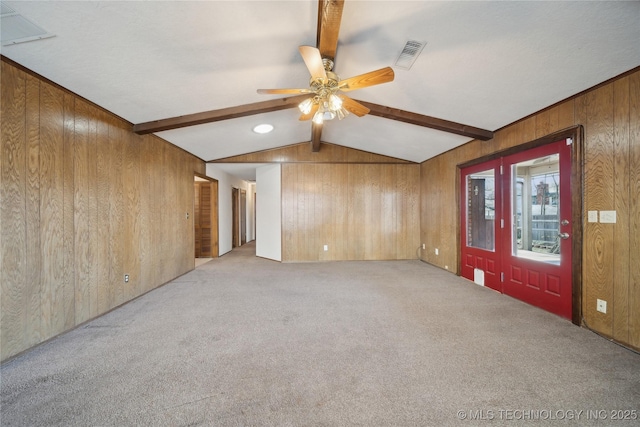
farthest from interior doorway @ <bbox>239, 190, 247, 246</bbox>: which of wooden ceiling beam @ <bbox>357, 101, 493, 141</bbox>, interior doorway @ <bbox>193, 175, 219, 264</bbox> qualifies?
wooden ceiling beam @ <bbox>357, 101, 493, 141</bbox>

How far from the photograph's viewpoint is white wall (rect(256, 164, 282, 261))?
5.82 m

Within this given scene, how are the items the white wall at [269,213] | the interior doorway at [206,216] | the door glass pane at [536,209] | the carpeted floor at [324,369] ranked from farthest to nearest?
the interior doorway at [206,216] < the white wall at [269,213] < the door glass pane at [536,209] < the carpeted floor at [324,369]

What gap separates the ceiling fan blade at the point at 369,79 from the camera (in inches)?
79.0

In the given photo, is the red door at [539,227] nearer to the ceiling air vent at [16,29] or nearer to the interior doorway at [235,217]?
the ceiling air vent at [16,29]

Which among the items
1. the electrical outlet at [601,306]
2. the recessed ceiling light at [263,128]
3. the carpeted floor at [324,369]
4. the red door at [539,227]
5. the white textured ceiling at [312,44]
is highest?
the recessed ceiling light at [263,128]

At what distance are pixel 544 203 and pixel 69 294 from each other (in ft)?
17.0

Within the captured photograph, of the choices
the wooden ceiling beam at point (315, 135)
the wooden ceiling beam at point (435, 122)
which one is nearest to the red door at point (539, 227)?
the wooden ceiling beam at point (435, 122)

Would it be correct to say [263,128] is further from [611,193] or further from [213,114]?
[611,193]

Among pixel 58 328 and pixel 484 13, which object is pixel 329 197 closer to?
pixel 484 13

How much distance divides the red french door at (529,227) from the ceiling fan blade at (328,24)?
2.68m

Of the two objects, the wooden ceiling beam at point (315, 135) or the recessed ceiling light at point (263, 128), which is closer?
the recessed ceiling light at point (263, 128)

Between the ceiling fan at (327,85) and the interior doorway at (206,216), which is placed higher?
the ceiling fan at (327,85)

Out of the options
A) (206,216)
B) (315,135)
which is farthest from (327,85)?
(206,216)

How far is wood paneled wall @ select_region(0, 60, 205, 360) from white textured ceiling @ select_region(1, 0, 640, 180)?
301 millimetres
